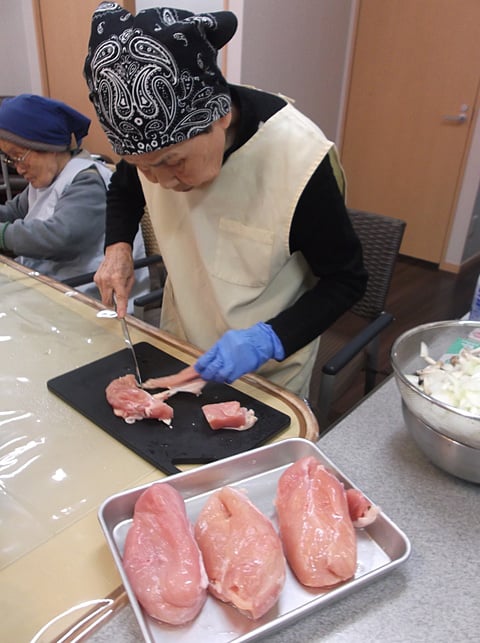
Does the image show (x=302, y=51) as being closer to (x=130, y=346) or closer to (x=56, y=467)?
(x=130, y=346)

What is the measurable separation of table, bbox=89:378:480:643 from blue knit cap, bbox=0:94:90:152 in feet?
4.62

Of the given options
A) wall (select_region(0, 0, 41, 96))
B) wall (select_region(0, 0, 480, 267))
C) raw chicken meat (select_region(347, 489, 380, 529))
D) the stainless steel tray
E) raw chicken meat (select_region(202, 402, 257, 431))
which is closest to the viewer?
the stainless steel tray

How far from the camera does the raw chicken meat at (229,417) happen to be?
92 centimetres

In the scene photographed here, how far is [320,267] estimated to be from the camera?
44.8 inches

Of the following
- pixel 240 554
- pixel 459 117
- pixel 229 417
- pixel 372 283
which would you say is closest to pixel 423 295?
pixel 459 117

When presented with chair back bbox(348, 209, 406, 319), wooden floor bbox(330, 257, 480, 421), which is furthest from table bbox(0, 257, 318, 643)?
wooden floor bbox(330, 257, 480, 421)

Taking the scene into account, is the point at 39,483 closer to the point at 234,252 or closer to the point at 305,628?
the point at 305,628

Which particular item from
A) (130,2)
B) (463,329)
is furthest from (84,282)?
(130,2)

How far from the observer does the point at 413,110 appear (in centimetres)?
383

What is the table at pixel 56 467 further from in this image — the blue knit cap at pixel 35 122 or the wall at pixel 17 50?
the wall at pixel 17 50

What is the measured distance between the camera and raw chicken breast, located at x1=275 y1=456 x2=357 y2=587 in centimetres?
64

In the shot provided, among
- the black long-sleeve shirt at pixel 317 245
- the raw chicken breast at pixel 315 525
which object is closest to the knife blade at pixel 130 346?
the black long-sleeve shirt at pixel 317 245

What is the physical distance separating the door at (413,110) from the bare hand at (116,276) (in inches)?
125

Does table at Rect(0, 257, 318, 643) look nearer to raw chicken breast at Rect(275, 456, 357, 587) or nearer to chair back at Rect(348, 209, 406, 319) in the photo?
raw chicken breast at Rect(275, 456, 357, 587)
